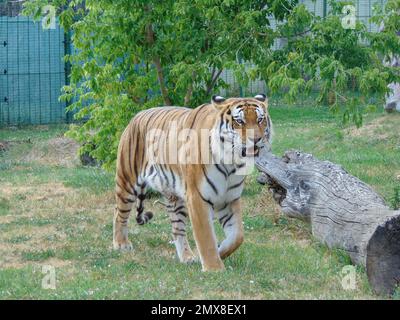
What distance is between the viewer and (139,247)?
7.60m

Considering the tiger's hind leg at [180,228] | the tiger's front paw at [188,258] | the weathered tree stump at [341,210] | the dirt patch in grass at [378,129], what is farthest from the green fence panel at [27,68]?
the tiger's front paw at [188,258]

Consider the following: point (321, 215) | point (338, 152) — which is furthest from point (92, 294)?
point (338, 152)

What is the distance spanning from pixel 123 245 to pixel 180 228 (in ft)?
2.02

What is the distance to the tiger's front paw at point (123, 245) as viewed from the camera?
24.5 feet

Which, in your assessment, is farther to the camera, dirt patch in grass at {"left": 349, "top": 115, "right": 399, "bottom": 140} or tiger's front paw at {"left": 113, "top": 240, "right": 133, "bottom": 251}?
dirt patch in grass at {"left": 349, "top": 115, "right": 399, "bottom": 140}

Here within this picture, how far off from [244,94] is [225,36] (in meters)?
8.03

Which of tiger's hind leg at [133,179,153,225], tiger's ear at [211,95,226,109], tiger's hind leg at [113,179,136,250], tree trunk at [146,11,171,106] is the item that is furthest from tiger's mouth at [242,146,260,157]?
tree trunk at [146,11,171,106]

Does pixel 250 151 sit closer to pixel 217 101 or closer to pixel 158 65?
pixel 217 101

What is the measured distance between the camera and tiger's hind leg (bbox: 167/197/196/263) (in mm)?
7074

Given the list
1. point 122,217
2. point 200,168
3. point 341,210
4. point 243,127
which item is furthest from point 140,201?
point 341,210

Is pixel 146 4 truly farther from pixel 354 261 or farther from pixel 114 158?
pixel 354 261

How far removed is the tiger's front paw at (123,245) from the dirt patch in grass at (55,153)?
5.16 m

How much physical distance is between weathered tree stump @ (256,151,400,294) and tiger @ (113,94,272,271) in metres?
0.76

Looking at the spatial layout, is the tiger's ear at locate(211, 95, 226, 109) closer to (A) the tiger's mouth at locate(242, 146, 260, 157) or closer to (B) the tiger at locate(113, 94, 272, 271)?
(B) the tiger at locate(113, 94, 272, 271)
